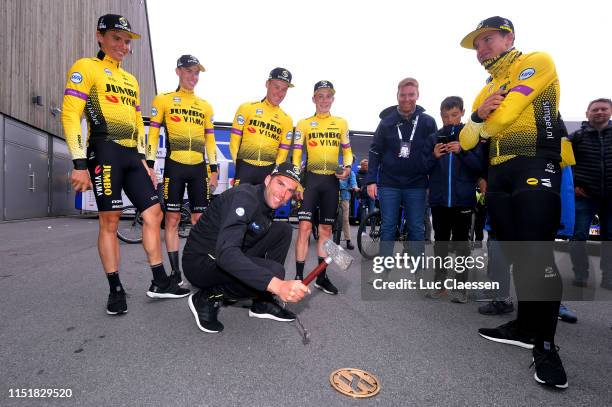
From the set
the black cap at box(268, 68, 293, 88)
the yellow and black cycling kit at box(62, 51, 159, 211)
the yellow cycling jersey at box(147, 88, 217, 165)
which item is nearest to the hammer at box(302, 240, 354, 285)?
the yellow and black cycling kit at box(62, 51, 159, 211)

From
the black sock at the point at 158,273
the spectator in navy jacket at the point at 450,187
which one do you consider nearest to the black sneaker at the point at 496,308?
the spectator in navy jacket at the point at 450,187

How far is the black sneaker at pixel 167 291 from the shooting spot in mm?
3113

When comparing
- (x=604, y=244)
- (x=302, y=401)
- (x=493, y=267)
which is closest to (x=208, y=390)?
(x=302, y=401)

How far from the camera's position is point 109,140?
279cm

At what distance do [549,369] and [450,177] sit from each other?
6.52ft


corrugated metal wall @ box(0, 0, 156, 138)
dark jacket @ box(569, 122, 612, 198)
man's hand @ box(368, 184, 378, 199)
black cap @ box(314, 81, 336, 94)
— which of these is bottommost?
A: man's hand @ box(368, 184, 378, 199)

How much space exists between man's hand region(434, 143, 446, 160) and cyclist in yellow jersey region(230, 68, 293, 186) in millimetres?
1744

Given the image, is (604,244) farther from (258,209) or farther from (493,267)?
(258,209)

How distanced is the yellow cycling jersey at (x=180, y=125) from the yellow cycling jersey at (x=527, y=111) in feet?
9.64

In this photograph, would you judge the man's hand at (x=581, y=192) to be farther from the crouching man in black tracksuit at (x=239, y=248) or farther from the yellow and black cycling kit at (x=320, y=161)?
the crouching man in black tracksuit at (x=239, y=248)

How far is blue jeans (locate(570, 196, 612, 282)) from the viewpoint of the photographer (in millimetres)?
4016

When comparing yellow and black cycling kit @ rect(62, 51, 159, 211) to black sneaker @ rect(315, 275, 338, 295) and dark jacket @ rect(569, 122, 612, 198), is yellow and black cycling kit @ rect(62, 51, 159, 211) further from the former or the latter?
dark jacket @ rect(569, 122, 612, 198)

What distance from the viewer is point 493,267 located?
3.53m

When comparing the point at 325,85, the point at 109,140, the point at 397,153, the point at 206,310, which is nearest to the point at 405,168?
the point at 397,153
